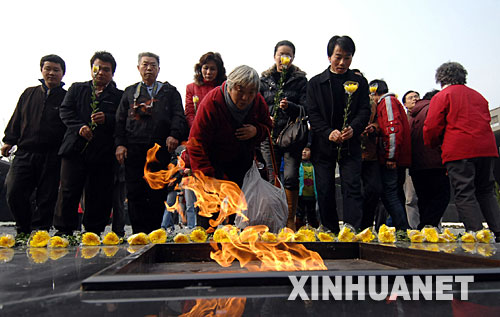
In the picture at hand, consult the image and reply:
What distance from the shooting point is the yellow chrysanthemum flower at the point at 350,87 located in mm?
4488

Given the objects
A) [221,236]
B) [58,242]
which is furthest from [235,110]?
[58,242]

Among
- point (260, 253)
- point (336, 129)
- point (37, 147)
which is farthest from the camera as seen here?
point (37, 147)

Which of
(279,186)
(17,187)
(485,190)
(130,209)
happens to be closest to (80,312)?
(279,186)

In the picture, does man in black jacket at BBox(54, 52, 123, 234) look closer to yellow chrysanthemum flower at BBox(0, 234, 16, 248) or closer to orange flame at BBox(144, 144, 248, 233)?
yellow chrysanthemum flower at BBox(0, 234, 16, 248)

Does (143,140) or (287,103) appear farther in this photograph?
(287,103)

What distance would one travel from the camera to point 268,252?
8.79 ft

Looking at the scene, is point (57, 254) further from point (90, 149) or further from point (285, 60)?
point (285, 60)

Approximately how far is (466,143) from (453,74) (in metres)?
0.95

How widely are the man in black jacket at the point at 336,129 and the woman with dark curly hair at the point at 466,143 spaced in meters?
0.88

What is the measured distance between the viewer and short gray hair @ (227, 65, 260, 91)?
3.19 m

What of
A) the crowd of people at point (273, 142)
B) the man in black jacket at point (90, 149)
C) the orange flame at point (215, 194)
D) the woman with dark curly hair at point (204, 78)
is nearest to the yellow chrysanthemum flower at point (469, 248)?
the crowd of people at point (273, 142)

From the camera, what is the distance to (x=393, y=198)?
5137 millimetres

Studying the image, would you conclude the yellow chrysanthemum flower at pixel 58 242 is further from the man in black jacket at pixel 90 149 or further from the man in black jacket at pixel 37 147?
the man in black jacket at pixel 37 147

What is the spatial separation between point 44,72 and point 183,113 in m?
2.02
